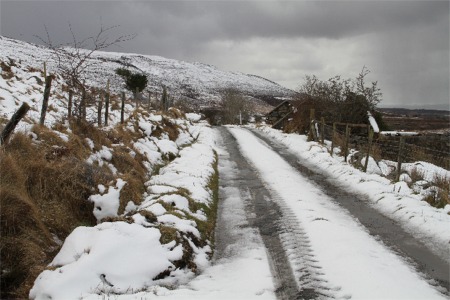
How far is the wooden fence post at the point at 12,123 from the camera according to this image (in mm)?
5794

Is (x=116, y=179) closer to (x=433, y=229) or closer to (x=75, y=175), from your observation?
(x=75, y=175)

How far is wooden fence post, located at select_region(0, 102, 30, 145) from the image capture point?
5794 mm

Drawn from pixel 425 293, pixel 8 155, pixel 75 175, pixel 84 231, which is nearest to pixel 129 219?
pixel 84 231

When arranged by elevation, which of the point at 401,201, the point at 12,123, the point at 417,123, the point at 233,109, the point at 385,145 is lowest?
the point at 401,201

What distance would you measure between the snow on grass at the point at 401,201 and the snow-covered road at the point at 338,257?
941 mm

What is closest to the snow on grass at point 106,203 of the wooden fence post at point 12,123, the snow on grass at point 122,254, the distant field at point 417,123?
the snow on grass at point 122,254

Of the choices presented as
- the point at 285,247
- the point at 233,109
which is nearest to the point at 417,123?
the point at 233,109

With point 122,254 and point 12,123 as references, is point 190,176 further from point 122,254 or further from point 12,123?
point 122,254

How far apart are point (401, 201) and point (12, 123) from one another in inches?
316

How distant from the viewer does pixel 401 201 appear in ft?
27.0

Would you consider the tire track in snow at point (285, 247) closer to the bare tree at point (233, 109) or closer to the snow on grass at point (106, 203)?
the snow on grass at point (106, 203)

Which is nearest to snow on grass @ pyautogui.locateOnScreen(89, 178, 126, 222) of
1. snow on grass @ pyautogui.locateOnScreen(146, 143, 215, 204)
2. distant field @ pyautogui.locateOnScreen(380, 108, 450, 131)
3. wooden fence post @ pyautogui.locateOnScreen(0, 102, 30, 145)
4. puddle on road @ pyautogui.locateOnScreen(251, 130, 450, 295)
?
wooden fence post @ pyautogui.locateOnScreen(0, 102, 30, 145)

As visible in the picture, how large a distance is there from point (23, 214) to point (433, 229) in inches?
273

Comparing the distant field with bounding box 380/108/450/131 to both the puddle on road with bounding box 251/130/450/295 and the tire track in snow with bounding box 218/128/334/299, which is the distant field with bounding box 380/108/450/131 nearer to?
the puddle on road with bounding box 251/130/450/295
